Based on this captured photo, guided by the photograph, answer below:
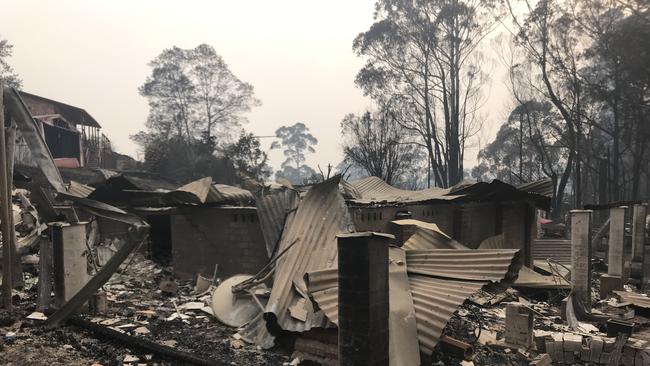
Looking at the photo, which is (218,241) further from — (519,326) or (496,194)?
(496,194)

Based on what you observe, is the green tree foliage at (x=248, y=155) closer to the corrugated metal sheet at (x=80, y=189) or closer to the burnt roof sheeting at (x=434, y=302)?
the corrugated metal sheet at (x=80, y=189)

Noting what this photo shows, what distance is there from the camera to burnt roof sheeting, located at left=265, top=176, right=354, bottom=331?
6.05 meters

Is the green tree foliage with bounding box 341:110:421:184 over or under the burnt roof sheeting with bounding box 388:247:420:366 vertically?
over

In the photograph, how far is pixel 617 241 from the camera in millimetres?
10727

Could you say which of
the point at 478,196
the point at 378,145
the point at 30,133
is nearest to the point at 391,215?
the point at 478,196

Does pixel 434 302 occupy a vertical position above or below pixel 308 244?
below

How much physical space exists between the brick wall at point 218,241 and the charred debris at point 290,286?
3 centimetres

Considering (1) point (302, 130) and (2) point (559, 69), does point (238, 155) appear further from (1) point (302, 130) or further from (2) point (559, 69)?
(1) point (302, 130)

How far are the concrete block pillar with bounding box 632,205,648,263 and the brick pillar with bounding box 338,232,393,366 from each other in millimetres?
11392

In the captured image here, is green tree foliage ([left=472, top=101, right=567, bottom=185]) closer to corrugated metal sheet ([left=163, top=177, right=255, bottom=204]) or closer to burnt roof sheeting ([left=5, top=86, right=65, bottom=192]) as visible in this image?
corrugated metal sheet ([left=163, top=177, right=255, bottom=204])

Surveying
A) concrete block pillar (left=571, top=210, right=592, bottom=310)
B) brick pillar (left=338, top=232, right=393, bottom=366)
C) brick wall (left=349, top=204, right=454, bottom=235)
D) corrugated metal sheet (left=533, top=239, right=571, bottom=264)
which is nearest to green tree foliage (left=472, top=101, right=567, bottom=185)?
corrugated metal sheet (left=533, top=239, right=571, bottom=264)

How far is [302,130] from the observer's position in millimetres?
73750

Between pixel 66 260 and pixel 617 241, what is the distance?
38.2ft

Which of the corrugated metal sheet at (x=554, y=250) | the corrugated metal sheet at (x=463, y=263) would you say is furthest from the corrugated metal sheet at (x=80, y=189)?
the corrugated metal sheet at (x=554, y=250)
